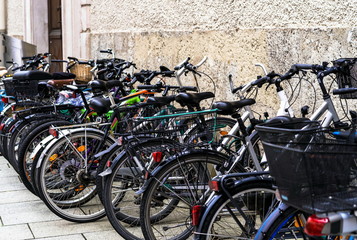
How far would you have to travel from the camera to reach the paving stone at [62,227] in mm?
5137

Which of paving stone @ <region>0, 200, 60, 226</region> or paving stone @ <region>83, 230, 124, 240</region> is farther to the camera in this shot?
paving stone @ <region>0, 200, 60, 226</region>

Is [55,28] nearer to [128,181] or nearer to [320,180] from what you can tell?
[128,181]

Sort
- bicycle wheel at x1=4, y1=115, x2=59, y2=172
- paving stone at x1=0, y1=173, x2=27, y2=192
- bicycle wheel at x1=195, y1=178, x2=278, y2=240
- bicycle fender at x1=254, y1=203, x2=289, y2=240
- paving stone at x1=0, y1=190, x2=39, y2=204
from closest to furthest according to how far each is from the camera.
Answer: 1. bicycle fender at x1=254, y1=203, x2=289, y2=240
2. bicycle wheel at x1=195, y1=178, x2=278, y2=240
3. paving stone at x1=0, y1=190, x2=39, y2=204
4. bicycle wheel at x1=4, y1=115, x2=59, y2=172
5. paving stone at x1=0, y1=173, x2=27, y2=192

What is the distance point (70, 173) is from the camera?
18.4ft

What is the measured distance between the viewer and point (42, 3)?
15.2 meters

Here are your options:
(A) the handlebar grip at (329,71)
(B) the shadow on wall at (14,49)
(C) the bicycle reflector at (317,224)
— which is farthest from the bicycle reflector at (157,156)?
(B) the shadow on wall at (14,49)

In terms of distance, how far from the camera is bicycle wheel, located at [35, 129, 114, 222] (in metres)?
5.45

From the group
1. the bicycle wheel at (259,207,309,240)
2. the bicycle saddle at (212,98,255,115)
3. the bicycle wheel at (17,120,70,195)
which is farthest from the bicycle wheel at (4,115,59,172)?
the bicycle wheel at (259,207,309,240)

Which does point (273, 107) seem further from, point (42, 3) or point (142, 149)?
point (42, 3)

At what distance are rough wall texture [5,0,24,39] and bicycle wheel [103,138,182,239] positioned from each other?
41.1 feet

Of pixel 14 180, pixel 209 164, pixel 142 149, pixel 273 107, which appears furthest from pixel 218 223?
pixel 14 180

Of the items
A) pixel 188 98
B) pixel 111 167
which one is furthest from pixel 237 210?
pixel 111 167

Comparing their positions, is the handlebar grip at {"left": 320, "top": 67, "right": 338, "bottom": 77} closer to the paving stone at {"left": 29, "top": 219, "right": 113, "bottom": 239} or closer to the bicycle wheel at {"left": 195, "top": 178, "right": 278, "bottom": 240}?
the bicycle wheel at {"left": 195, "top": 178, "right": 278, "bottom": 240}

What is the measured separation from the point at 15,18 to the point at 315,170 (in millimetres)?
16479
